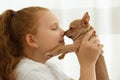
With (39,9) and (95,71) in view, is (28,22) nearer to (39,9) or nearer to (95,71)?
(39,9)

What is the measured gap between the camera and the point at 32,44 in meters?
0.89

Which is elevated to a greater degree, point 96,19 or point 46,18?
point 46,18

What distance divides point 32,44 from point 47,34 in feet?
0.20

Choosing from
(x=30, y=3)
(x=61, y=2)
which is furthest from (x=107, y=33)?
(x=30, y=3)

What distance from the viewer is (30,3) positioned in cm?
138

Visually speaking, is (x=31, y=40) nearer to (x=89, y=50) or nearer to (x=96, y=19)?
(x=89, y=50)

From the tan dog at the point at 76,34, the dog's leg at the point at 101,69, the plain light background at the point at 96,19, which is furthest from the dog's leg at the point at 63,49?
the plain light background at the point at 96,19

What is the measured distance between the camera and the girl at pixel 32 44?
837mm

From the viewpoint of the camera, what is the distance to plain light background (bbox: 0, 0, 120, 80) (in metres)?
1.33

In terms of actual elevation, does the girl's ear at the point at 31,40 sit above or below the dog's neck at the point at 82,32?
below

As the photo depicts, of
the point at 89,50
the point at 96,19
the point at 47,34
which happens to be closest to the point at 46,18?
the point at 47,34

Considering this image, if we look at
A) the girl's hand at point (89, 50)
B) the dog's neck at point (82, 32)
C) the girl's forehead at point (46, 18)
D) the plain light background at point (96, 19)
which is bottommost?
the plain light background at point (96, 19)

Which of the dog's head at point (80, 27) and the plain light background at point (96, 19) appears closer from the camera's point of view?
the dog's head at point (80, 27)

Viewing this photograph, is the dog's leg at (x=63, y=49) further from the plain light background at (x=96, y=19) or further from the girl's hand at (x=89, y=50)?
the plain light background at (x=96, y=19)
